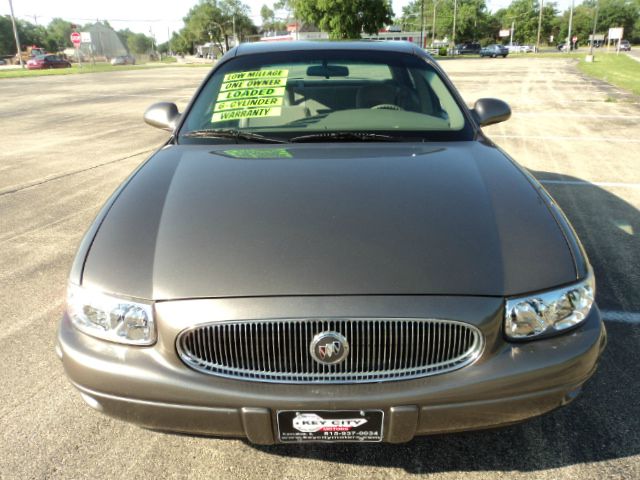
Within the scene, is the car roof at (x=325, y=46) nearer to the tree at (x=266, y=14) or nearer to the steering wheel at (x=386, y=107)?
the steering wheel at (x=386, y=107)

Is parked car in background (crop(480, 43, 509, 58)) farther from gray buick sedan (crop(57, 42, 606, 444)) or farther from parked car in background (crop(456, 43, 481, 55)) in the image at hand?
gray buick sedan (crop(57, 42, 606, 444))

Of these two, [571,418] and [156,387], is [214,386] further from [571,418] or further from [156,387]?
[571,418]

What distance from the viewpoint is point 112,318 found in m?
1.90

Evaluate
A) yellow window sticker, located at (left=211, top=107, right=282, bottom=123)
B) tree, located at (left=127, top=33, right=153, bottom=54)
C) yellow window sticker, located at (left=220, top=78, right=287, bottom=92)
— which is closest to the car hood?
yellow window sticker, located at (left=211, top=107, right=282, bottom=123)

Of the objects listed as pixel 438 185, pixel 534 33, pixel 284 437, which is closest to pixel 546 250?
pixel 438 185

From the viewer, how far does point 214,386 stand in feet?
5.90

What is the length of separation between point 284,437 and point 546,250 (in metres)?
1.14

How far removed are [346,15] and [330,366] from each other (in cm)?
5225

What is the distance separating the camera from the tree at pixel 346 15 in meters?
49.8

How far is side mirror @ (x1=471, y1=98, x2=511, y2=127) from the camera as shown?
3518mm

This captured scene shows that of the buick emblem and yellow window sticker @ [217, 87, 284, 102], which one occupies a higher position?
yellow window sticker @ [217, 87, 284, 102]

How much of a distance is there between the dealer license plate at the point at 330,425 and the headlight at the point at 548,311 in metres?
0.54

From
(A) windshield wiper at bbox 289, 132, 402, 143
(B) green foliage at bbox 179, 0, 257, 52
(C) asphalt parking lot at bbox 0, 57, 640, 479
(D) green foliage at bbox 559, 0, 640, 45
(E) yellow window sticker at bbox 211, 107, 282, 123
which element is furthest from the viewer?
(D) green foliage at bbox 559, 0, 640, 45

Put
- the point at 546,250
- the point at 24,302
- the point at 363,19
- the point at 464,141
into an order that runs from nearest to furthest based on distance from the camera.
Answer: the point at 546,250
the point at 464,141
the point at 24,302
the point at 363,19
